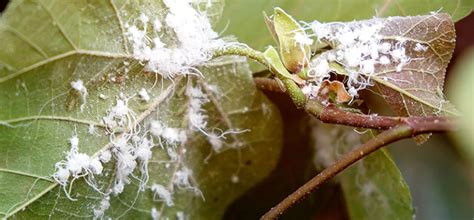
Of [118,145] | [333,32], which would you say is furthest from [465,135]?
[118,145]

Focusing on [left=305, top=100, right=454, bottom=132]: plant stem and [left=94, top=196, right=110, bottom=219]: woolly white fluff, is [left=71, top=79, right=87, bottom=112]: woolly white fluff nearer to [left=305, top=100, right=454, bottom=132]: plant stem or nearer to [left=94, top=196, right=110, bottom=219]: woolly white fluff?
[left=94, top=196, right=110, bottom=219]: woolly white fluff

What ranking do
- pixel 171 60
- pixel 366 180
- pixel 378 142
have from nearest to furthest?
pixel 378 142 → pixel 171 60 → pixel 366 180

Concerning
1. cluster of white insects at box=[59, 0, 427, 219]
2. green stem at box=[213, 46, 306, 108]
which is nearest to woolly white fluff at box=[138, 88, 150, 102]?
cluster of white insects at box=[59, 0, 427, 219]

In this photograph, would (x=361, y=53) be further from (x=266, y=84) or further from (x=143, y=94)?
(x=143, y=94)

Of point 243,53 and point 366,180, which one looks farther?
point 366,180

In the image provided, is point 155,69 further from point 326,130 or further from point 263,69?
point 326,130

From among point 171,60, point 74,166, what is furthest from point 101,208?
point 171,60

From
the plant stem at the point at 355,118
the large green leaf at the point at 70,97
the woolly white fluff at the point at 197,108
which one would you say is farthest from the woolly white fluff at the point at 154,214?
the plant stem at the point at 355,118
